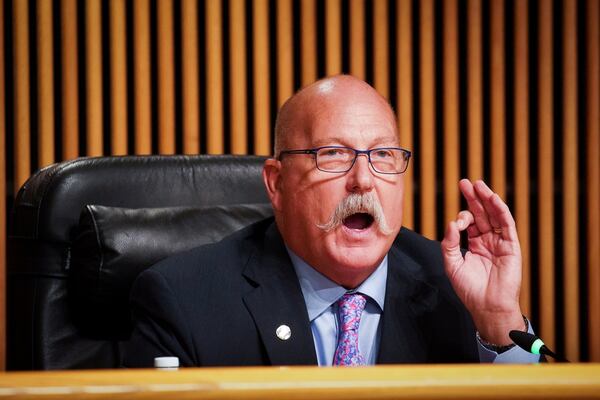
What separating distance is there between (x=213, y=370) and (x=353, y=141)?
3.53 ft

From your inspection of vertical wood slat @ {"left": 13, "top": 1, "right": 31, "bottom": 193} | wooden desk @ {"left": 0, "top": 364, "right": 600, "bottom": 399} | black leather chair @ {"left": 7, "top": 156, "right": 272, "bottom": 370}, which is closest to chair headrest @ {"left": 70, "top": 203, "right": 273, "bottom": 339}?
black leather chair @ {"left": 7, "top": 156, "right": 272, "bottom": 370}

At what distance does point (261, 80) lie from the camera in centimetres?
300

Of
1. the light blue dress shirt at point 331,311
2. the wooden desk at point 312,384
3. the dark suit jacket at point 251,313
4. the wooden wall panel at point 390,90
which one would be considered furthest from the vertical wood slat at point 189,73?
the wooden desk at point 312,384

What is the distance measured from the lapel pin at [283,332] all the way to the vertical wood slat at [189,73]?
1.42 meters

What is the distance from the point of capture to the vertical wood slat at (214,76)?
2.96 metres

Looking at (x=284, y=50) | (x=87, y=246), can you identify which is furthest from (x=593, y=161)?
(x=87, y=246)

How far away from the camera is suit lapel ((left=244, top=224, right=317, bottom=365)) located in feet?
5.32

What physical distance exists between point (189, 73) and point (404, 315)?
154 cm

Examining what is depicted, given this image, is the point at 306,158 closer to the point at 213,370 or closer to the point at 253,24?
the point at 213,370

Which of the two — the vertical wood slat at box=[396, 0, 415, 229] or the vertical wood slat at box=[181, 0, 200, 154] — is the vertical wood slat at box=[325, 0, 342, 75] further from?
the vertical wood slat at box=[181, 0, 200, 154]

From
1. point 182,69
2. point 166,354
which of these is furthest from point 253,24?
point 166,354

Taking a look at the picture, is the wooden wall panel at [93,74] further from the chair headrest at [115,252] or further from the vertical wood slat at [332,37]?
the chair headrest at [115,252]

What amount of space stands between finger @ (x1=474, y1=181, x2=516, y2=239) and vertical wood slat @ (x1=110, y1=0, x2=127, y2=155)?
1581 millimetres

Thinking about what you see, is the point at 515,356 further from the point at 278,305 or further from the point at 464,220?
the point at 278,305
